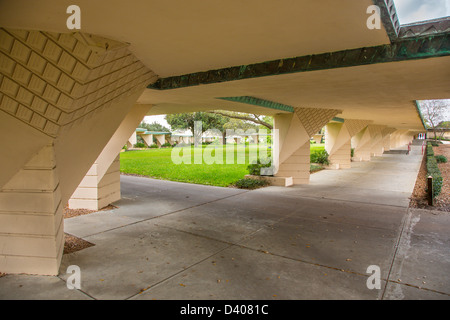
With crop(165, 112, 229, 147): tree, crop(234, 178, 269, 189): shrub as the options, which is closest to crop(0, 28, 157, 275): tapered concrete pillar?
crop(234, 178, 269, 189): shrub

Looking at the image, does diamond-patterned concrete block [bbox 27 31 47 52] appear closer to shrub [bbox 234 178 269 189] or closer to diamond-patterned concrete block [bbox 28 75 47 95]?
diamond-patterned concrete block [bbox 28 75 47 95]

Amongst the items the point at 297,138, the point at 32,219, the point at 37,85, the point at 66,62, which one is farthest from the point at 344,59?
the point at 297,138

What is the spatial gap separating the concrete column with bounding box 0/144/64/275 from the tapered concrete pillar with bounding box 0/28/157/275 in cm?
1

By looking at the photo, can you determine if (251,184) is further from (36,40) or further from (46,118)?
(36,40)

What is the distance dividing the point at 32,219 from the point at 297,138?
33.8 ft

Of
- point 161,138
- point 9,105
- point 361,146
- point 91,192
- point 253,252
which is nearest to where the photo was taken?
point 9,105

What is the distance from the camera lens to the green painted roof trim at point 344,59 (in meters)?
3.73

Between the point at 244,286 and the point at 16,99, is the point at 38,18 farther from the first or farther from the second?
the point at 244,286

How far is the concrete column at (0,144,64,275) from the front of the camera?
4238mm

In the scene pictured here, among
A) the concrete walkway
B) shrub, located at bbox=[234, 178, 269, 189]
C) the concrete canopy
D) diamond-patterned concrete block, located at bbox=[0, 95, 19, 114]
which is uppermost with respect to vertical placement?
the concrete canopy

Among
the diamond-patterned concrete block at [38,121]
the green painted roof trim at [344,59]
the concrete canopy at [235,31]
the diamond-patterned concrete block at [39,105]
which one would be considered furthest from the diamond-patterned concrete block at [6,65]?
the green painted roof trim at [344,59]

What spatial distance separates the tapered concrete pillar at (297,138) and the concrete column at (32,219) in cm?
954

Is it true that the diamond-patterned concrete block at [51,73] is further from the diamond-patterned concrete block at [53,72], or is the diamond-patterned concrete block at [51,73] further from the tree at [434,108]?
the tree at [434,108]

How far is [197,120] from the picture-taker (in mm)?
40250
